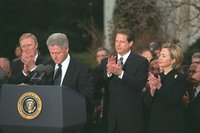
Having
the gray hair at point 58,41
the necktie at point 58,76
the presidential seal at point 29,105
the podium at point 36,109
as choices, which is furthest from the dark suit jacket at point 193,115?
the presidential seal at point 29,105

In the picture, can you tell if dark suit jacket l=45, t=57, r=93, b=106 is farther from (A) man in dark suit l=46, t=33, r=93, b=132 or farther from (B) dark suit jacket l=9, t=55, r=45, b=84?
(B) dark suit jacket l=9, t=55, r=45, b=84

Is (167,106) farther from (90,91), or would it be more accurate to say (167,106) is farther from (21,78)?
(21,78)

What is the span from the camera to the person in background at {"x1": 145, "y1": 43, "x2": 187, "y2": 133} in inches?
298

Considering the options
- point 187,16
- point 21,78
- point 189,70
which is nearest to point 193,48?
point 187,16

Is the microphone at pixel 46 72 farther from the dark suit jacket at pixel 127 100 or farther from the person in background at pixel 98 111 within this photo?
the person in background at pixel 98 111

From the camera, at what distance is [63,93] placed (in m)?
6.15

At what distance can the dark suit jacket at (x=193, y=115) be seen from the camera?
7895 millimetres

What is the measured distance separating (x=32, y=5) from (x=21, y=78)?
2403cm

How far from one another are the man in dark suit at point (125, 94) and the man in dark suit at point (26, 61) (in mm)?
910

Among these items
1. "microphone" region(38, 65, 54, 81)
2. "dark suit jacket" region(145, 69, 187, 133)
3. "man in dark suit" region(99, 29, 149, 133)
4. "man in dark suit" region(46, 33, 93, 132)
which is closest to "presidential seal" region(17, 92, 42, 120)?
"microphone" region(38, 65, 54, 81)

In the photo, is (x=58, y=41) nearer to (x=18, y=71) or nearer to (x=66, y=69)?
(x=66, y=69)

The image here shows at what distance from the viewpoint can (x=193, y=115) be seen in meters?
7.94

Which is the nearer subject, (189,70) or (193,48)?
(189,70)

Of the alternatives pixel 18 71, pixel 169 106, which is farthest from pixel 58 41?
pixel 169 106
